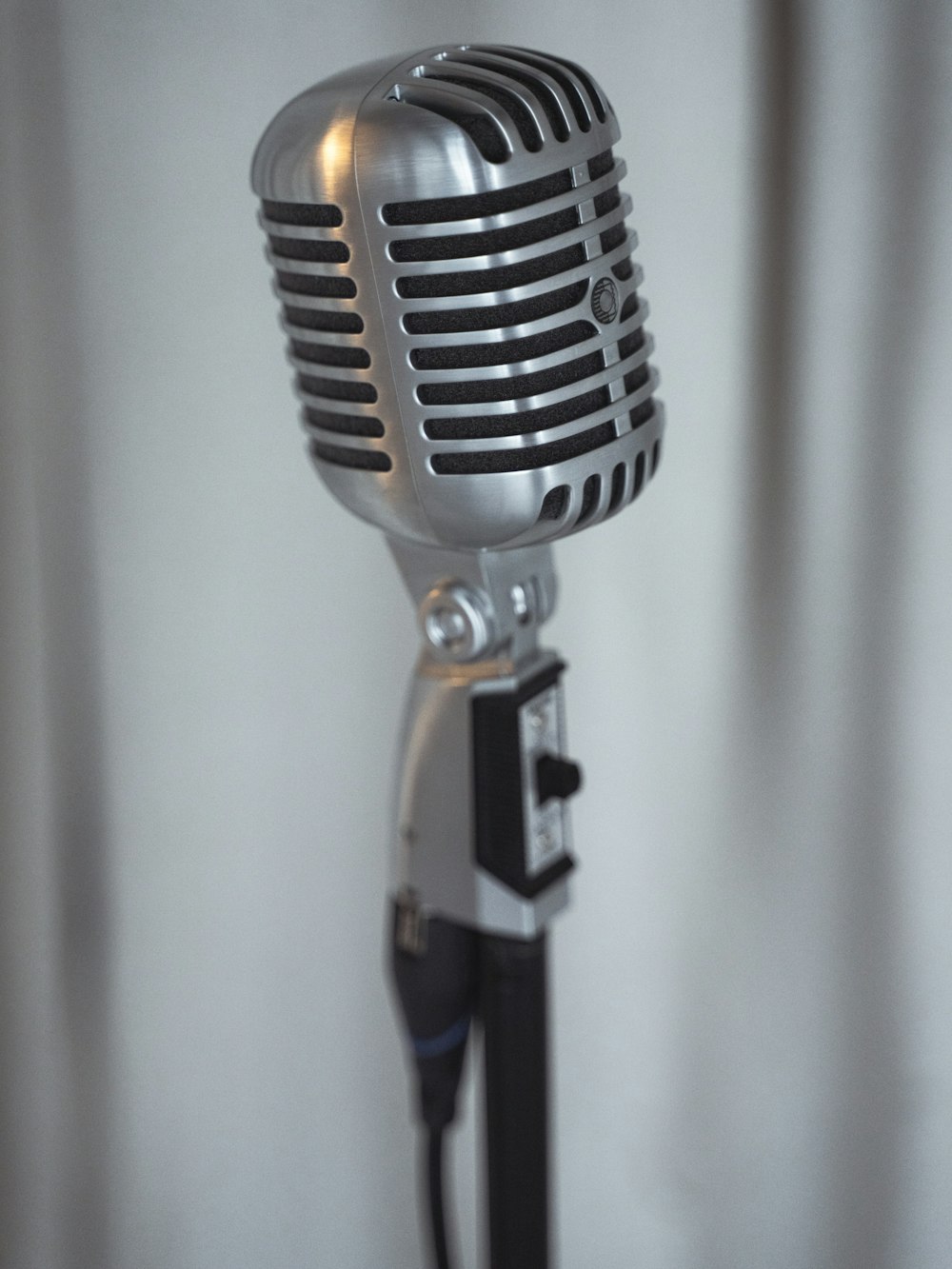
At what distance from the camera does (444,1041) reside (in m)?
0.79

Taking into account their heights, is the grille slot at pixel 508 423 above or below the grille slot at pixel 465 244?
below

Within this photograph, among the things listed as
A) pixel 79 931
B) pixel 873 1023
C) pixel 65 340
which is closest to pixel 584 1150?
pixel 873 1023

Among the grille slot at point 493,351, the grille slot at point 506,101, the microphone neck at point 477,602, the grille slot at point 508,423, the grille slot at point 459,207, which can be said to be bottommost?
the microphone neck at point 477,602

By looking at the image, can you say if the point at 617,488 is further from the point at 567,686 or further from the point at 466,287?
the point at 567,686

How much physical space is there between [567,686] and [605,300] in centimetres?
58

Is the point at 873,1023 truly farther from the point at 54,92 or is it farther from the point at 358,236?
the point at 54,92

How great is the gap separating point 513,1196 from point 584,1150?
526 mm

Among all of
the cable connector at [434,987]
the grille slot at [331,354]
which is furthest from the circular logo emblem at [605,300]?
the cable connector at [434,987]

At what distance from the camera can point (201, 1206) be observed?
1.28 m

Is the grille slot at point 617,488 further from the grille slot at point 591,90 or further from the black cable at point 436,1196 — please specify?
the black cable at point 436,1196

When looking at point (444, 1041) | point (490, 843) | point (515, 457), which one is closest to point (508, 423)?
point (515, 457)

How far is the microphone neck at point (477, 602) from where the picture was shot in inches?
27.9

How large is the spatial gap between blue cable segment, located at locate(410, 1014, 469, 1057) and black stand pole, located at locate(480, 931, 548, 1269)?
2 centimetres

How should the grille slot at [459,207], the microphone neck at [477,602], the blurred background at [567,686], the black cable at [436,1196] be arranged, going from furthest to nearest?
the blurred background at [567,686] → the black cable at [436,1196] → the microphone neck at [477,602] → the grille slot at [459,207]
